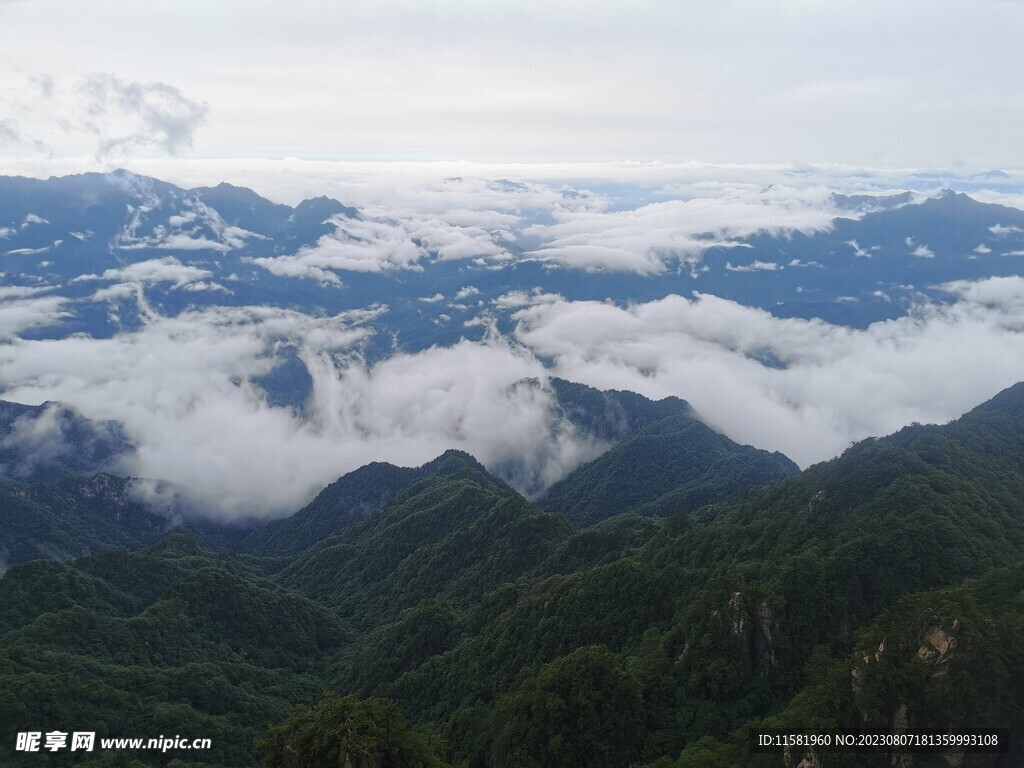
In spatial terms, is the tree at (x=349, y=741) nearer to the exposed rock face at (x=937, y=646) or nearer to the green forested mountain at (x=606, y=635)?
the green forested mountain at (x=606, y=635)

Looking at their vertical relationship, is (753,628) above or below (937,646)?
below

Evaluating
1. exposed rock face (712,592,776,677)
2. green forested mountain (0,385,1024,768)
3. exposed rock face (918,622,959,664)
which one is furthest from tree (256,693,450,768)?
exposed rock face (918,622,959,664)

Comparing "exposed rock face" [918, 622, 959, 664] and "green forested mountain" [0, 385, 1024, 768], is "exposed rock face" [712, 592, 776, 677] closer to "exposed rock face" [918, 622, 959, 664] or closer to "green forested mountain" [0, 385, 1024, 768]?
"green forested mountain" [0, 385, 1024, 768]

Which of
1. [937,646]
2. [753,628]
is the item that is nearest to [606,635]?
[753,628]

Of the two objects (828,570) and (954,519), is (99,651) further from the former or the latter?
(954,519)

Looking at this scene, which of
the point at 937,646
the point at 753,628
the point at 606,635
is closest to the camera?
the point at 937,646

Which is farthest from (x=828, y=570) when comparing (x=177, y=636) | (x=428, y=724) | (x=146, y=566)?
(x=146, y=566)

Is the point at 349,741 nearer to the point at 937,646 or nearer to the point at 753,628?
the point at 937,646

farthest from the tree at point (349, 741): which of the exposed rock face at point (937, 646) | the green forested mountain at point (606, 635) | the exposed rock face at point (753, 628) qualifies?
the exposed rock face at point (937, 646)

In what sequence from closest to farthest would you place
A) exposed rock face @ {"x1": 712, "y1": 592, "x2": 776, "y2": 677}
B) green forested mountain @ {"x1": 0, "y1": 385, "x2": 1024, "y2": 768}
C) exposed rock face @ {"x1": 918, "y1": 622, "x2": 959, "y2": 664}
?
1. exposed rock face @ {"x1": 918, "y1": 622, "x2": 959, "y2": 664}
2. green forested mountain @ {"x1": 0, "y1": 385, "x2": 1024, "y2": 768}
3. exposed rock face @ {"x1": 712, "y1": 592, "x2": 776, "y2": 677}

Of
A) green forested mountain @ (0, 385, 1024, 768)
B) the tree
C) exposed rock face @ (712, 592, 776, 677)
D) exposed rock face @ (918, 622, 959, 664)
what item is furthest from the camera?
exposed rock face @ (712, 592, 776, 677)
